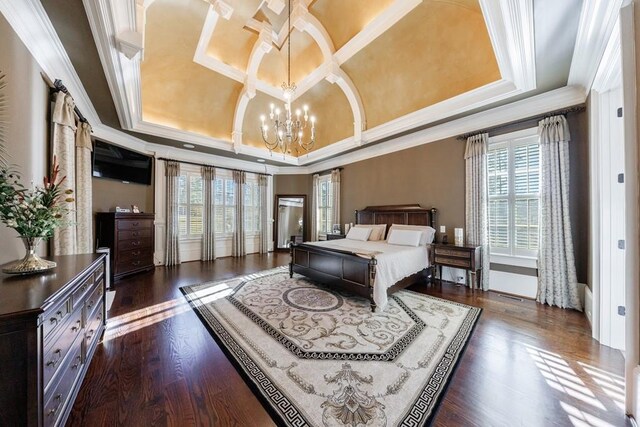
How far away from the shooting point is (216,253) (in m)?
6.67

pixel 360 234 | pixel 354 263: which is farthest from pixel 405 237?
pixel 354 263

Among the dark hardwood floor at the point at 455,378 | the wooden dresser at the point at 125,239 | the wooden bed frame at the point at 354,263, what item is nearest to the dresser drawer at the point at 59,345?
the dark hardwood floor at the point at 455,378

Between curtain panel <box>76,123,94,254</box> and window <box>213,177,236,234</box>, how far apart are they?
123 inches

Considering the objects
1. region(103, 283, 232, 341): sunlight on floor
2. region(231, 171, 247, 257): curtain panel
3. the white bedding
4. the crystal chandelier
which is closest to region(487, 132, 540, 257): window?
the white bedding

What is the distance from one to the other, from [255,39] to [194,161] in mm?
3363

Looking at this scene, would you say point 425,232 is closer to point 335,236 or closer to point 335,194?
point 335,236

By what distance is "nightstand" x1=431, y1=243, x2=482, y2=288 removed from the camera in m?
3.74

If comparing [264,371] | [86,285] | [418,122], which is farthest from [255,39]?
[264,371]

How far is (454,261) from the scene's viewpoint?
3.92 m

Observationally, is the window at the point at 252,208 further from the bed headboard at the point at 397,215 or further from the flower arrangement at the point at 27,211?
the flower arrangement at the point at 27,211

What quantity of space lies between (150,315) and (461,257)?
4624mm

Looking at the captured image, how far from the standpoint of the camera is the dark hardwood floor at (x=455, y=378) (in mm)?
1468

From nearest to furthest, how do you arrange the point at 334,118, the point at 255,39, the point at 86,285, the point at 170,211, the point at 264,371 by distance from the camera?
the point at 86,285, the point at 264,371, the point at 255,39, the point at 170,211, the point at 334,118

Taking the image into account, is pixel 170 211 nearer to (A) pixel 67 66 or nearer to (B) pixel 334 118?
(A) pixel 67 66
